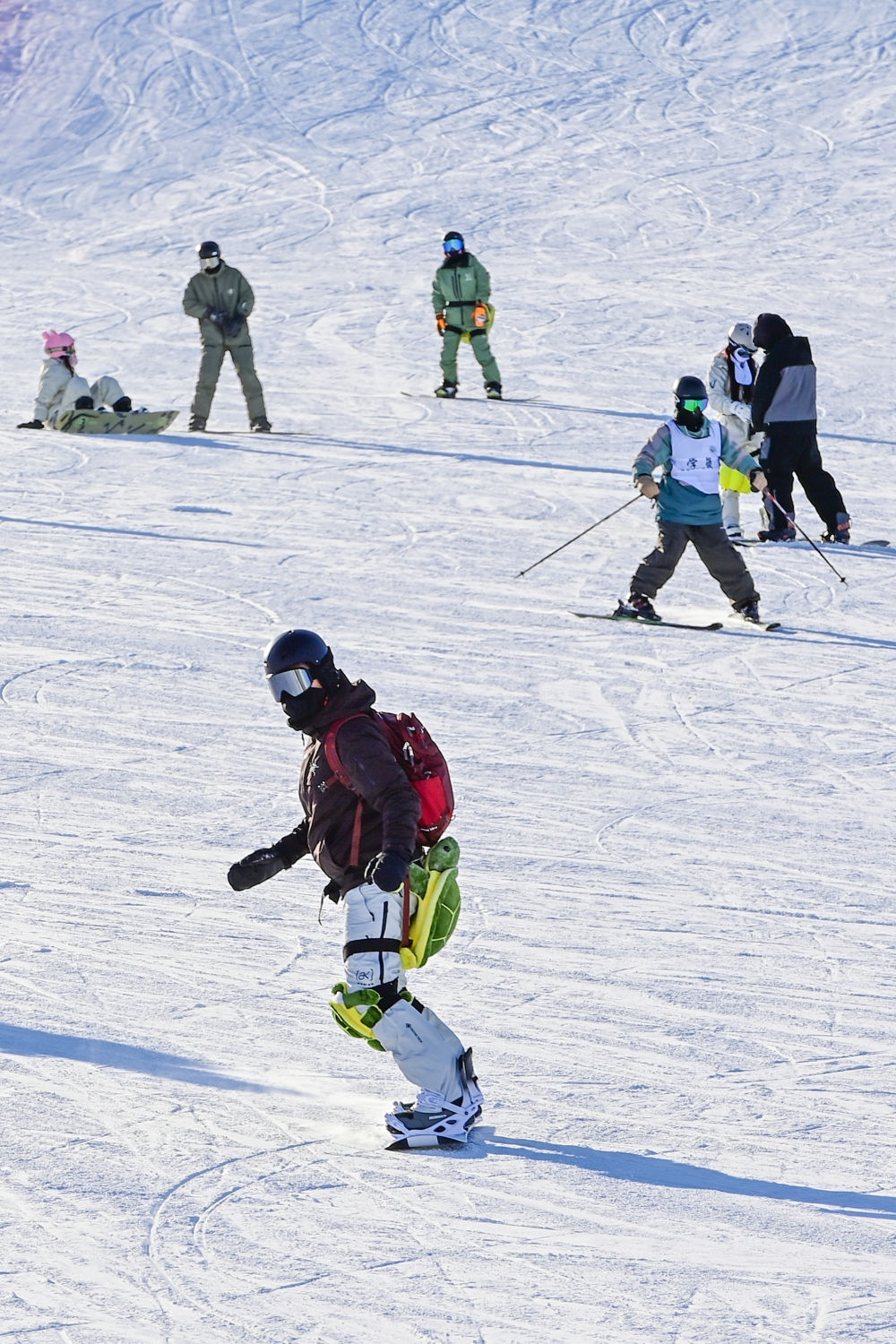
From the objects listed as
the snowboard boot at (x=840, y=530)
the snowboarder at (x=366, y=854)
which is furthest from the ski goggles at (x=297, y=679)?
the snowboard boot at (x=840, y=530)

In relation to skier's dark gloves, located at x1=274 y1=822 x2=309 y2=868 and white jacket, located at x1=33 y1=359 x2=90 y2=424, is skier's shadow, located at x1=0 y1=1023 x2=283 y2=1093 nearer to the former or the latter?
skier's dark gloves, located at x1=274 y1=822 x2=309 y2=868

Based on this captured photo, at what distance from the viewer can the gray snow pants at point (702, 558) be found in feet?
29.9

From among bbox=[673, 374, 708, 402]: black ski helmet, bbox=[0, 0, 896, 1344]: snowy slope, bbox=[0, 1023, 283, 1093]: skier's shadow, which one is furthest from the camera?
bbox=[673, 374, 708, 402]: black ski helmet

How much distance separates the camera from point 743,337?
36.0ft

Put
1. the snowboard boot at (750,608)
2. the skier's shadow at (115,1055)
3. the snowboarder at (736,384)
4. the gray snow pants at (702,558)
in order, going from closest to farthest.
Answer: the skier's shadow at (115,1055) < the gray snow pants at (702,558) < the snowboard boot at (750,608) < the snowboarder at (736,384)

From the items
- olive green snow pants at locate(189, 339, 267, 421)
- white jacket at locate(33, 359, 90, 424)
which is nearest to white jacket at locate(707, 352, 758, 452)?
olive green snow pants at locate(189, 339, 267, 421)

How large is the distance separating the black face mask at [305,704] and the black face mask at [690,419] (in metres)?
5.05

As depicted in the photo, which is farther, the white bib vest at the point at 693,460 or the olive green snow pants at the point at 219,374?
the olive green snow pants at the point at 219,374

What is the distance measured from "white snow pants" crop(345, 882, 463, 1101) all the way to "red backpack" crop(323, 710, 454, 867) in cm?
11

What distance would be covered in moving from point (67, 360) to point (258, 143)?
52.5ft

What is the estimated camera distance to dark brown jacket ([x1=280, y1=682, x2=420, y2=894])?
4.07 meters

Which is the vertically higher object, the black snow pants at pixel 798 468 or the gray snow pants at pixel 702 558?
the black snow pants at pixel 798 468

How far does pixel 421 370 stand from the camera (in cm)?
1781

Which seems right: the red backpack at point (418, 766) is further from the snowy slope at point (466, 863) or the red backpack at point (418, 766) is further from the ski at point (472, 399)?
the ski at point (472, 399)
